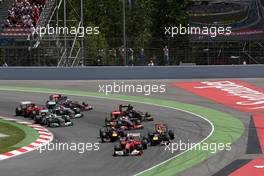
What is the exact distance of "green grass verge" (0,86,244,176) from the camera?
51.8 feet

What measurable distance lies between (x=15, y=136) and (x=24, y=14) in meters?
27.5

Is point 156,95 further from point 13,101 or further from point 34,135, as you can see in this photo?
point 34,135

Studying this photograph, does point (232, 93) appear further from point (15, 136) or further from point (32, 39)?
point (32, 39)

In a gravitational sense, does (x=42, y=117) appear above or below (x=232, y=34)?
below

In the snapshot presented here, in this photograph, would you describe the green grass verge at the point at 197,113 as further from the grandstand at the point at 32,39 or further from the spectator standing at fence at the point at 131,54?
the spectator standing at fence at the point at 131,54

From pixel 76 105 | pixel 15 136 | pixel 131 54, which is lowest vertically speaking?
pixel 15 136

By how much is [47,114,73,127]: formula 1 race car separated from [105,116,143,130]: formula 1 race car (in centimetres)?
162

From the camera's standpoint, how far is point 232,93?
3316cm

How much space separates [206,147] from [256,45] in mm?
25000

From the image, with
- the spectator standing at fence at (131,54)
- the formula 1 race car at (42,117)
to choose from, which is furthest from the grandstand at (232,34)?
the formula 1 race car at (42,117)

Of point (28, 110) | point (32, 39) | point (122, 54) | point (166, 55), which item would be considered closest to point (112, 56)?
point (122, 54)

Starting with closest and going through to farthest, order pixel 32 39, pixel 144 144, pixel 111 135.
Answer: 1. pixel 144 144
2. pixel 111 135
3. pixel 32 39

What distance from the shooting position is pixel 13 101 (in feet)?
102

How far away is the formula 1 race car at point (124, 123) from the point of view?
2152 centimetres
